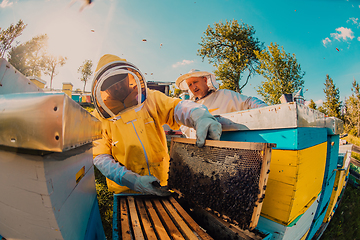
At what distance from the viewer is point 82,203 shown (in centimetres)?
103

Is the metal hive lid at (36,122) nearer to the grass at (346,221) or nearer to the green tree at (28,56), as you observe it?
the grass at (346,221)

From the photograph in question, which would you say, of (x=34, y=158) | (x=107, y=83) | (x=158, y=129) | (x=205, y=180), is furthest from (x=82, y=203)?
(x=107, y=83)

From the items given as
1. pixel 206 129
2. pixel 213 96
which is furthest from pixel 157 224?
pixel 213 96

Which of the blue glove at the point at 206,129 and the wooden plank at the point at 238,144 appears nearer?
the wooden plank at the point at 238,144

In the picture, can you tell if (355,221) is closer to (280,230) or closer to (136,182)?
(280,230)

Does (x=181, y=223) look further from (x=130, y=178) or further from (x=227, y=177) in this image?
(x=130, y=178)

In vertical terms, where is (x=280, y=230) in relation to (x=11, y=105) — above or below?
below

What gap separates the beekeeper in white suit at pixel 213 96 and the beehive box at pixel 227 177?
1.47 m

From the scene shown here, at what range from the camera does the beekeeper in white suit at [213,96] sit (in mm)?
2844

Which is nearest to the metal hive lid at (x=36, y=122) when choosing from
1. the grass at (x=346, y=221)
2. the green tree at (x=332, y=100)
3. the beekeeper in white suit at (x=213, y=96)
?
the beekeeper in white suit at (x=213, y=96)

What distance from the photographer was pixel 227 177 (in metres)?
1.20

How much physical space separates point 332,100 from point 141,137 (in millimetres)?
47120

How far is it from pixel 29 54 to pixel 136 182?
133 ft

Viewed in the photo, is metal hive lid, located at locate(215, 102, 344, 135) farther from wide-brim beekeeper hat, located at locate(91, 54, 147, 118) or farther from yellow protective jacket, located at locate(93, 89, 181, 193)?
wide-brim beekeeper hat, located at locate(91, 54, 147, 118)
